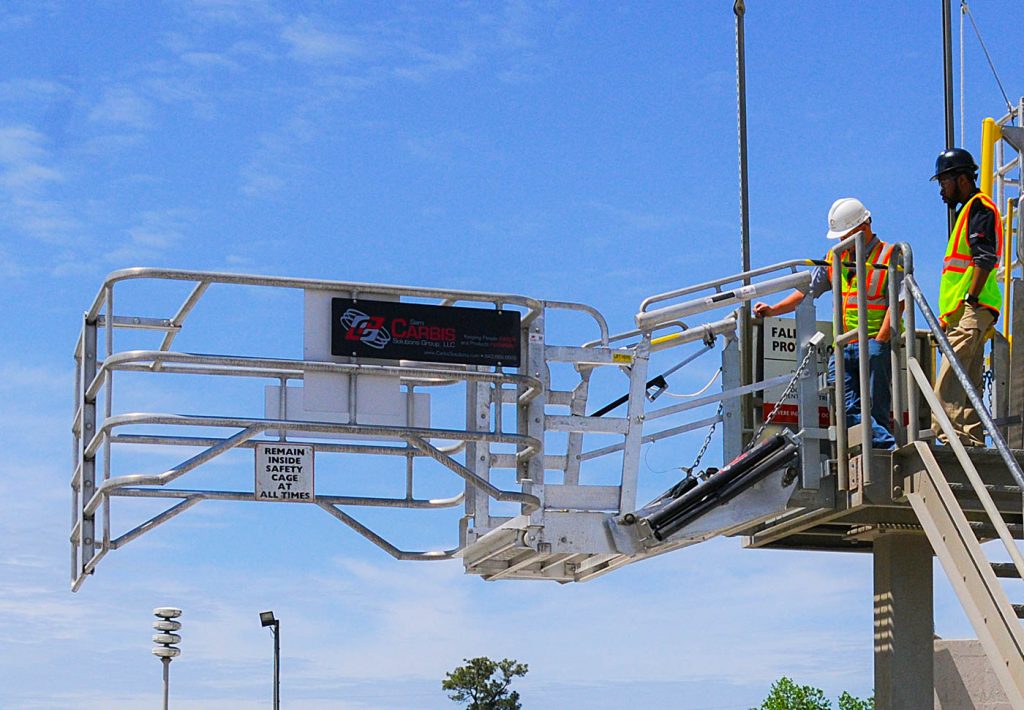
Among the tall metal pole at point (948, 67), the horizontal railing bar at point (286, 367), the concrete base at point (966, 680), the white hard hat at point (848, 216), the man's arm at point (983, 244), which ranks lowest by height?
the concrete base at point (966, 680)

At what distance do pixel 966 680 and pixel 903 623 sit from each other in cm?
234

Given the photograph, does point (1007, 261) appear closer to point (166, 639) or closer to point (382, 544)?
point (382, 544)

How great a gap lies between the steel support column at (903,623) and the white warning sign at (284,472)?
459 cm

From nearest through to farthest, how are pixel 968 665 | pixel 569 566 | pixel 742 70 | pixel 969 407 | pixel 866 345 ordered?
pixel 866 345 < pixel 969 407 < pixel 569 566 < pixel 968 665 < pixel 742 70

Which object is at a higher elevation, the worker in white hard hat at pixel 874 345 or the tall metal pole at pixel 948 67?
the tall metal pole at pixel 948 67

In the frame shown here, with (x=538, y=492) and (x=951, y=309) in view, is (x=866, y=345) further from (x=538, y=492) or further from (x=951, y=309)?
(x=538, y=492)

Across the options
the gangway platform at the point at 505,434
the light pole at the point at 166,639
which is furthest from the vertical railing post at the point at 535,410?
the light pole at the point at 166,639

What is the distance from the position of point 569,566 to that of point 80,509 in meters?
3.52

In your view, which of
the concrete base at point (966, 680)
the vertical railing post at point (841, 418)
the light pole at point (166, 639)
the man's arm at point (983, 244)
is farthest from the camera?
the light pole at point (166, 639)

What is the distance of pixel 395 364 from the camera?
436 inches

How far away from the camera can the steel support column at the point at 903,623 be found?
12219 millimetres

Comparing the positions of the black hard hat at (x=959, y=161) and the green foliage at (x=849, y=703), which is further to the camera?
the green foliage at (x=849, y=703)

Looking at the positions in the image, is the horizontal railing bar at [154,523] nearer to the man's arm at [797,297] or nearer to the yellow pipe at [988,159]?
the man's arm at [797,297]

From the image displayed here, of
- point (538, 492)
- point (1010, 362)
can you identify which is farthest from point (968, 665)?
point (538, 492)
